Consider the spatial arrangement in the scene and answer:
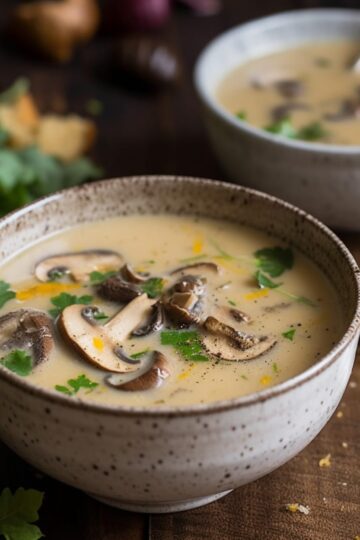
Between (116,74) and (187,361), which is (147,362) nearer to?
(187,361)

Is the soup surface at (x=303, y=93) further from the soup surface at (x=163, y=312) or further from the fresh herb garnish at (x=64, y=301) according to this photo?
the fresh herb garnish at (x=64, y=301)

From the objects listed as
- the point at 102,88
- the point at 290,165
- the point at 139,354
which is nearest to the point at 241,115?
the point at 290,165

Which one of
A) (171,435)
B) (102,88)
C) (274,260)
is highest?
(171,435)

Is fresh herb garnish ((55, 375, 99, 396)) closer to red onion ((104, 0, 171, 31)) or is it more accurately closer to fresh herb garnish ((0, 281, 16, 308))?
fresh herb garnish ((0, 281, 16, 308))

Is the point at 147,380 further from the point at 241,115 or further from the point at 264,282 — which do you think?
the point at 241,115

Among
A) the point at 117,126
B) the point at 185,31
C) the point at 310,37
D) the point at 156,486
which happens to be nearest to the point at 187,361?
the point at 156,486

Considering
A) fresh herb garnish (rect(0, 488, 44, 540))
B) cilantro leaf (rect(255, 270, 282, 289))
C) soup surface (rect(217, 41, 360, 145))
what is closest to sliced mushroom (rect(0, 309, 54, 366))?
fresh herb garnish (rect(0, 488, 44, 540))
